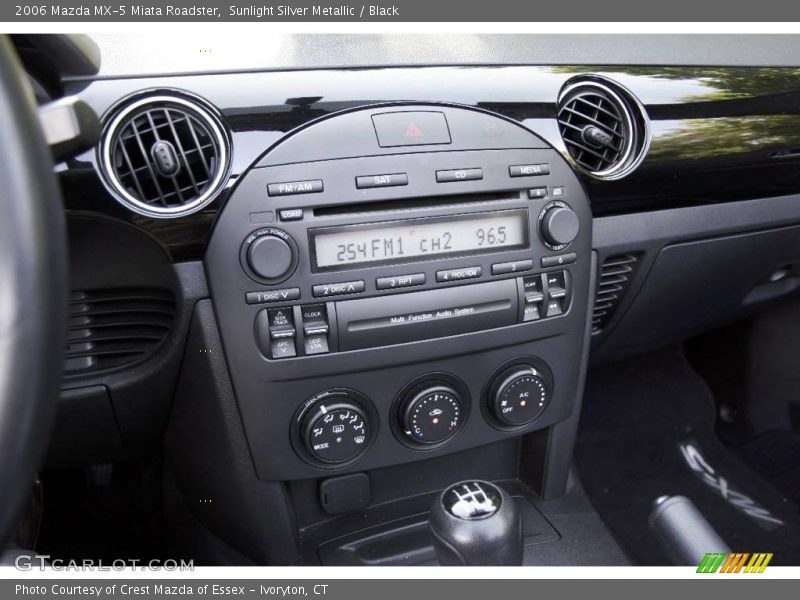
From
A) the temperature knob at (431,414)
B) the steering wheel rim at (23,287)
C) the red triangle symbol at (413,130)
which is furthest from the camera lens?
the temperature knob at (431,414)

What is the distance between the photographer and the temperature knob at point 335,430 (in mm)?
1223

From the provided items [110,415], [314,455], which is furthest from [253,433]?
[110,415]

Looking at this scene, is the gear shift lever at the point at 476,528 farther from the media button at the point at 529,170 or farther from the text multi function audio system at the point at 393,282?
the media button at the point at 529,170

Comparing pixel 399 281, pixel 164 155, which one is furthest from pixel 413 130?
pixel 164 155

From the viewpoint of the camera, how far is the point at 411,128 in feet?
3.80

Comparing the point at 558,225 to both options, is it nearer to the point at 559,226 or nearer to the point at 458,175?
the point at 559,226

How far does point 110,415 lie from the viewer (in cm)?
129

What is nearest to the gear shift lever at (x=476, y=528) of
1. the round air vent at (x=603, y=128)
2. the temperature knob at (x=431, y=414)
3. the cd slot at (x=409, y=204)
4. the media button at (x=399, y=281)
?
the temperature knob at (x=431, y=414)

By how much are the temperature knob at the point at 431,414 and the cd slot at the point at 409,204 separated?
0.30 meters

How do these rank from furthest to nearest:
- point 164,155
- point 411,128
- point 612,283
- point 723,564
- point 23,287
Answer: point 612,283 < point 723,564 < point 411,128 < point 164,155 < point 23,287

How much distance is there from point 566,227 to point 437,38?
35cm

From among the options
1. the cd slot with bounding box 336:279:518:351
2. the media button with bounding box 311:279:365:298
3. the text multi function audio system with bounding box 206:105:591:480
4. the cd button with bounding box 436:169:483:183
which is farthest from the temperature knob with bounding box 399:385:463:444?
the cd button with bounding box 436:169:483:183

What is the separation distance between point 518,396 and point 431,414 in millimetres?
163

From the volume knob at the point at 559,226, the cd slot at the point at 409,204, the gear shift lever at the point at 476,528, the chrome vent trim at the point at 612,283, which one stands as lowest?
the gear shift lever at the point at 476,528
